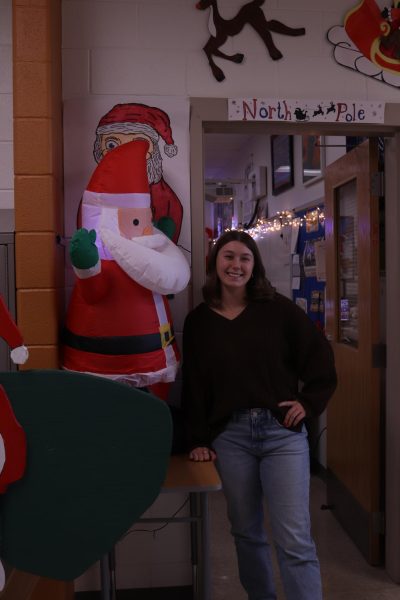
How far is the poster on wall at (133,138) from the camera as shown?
2.23 metres

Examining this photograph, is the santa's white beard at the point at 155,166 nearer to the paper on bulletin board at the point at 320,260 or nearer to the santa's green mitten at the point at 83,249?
the santa's green mitten at the point at 83,249

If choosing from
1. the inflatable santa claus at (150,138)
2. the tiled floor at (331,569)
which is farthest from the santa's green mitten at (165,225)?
the tiled floor at (331,569)

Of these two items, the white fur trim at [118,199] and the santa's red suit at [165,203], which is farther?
the santa's red suit at [165,203]

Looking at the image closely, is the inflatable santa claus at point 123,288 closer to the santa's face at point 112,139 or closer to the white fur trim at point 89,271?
the white fur trim at point 89,271

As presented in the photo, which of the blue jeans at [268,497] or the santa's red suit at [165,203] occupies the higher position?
the santa's red suit at [165,203]

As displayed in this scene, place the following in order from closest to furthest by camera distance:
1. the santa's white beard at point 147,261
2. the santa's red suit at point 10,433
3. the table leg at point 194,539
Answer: the santa's red suit at point 10,433
the santa's white beard at point 147,261
the table leg at point 194,539

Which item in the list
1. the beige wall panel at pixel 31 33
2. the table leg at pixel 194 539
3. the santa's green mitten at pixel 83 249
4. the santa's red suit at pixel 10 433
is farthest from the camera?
the table leg at pixel 194 539

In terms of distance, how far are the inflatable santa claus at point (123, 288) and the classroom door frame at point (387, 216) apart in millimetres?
412

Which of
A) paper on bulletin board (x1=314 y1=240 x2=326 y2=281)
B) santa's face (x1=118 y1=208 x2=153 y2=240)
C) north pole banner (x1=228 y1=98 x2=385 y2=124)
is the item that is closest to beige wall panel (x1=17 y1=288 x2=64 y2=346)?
santa's face (x1=118 y1=208 x2=153 y2=240)

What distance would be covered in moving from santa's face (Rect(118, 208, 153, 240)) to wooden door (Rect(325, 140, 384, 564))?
119cm

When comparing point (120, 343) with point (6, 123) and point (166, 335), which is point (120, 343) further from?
point (6, 123)

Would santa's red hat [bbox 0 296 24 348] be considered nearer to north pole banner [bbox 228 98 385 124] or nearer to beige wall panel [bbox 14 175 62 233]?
beige wall panel [bbox 14 175 62 233]

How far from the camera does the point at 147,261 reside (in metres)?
1.79

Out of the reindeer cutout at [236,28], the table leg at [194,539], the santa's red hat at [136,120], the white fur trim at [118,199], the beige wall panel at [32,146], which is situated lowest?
the table leg at [194,539]
